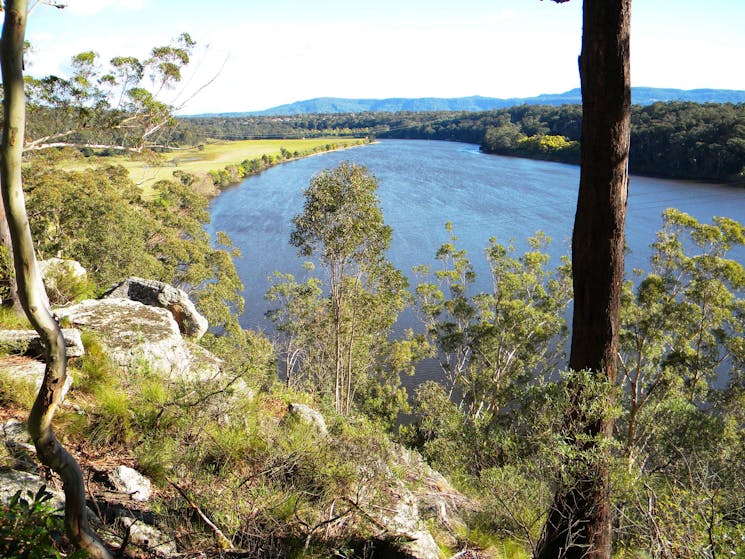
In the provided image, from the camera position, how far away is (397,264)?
26172mm

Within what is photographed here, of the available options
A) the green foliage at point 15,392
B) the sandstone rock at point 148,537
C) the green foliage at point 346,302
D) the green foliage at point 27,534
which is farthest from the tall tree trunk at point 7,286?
the green foliage at point 346,302

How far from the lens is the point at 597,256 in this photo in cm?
315

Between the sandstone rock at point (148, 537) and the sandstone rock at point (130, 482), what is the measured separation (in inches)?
12.8

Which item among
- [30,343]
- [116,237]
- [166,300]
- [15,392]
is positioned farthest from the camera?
[116,237]

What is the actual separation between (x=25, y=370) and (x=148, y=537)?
6.27 ft

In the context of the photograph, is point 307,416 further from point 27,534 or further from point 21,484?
point 27,534

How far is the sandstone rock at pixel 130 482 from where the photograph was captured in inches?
111

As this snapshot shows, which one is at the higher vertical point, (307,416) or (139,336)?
(139,336)

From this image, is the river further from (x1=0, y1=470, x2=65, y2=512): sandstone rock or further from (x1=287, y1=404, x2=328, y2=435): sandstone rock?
(x1=0, y1=470, x2=65, y2=512): sandstone rock

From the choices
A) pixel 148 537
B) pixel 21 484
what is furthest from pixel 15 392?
pixel 148 537

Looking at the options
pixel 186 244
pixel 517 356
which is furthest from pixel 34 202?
pixel 517 356

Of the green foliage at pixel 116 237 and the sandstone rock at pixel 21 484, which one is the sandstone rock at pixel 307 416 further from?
the green foliage at pixel 116 237

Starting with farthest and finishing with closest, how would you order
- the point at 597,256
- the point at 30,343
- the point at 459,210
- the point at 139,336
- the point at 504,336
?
1. the point at 459,210
2. the point at 504,336
3. the point at 139,336
4. the point at 30,343
5. the point at 597,256

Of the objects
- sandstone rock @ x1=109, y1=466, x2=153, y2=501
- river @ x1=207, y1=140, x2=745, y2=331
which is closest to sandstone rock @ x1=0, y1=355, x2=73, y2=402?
sandstone rock @ x1=109, y1=466, x2=153, y2=501
